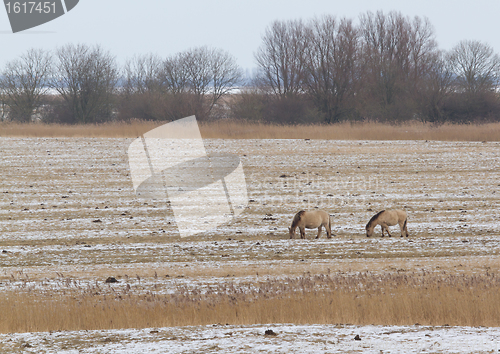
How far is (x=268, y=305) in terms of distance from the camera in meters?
9.23

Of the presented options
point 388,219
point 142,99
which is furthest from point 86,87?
point 388,219

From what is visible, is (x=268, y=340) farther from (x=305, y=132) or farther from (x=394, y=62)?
(x=394, y=62)

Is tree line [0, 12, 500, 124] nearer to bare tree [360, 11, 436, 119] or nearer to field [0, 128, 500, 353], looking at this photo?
bare tree [360, 11, 436, 119]

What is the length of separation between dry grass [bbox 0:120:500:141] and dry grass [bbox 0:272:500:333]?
101ft

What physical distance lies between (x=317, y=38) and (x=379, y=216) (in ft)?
180

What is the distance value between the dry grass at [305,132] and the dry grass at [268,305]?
30.8m

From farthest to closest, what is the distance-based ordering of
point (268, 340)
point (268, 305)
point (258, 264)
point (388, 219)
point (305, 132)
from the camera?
1. point (305, 132)
2. point (388, 219)
3. point (258, 264)
4. point (268, 305)
5. point (268, 340)

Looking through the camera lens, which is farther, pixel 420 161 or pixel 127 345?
pixel 420 161

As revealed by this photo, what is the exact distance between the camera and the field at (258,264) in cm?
759

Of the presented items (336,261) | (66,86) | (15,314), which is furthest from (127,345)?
(66,86)

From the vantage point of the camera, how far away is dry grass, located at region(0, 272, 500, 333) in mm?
8688

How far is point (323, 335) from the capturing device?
700cm

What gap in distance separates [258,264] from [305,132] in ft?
97.2

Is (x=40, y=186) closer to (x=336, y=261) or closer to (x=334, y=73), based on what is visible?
(x=336, y=261)
